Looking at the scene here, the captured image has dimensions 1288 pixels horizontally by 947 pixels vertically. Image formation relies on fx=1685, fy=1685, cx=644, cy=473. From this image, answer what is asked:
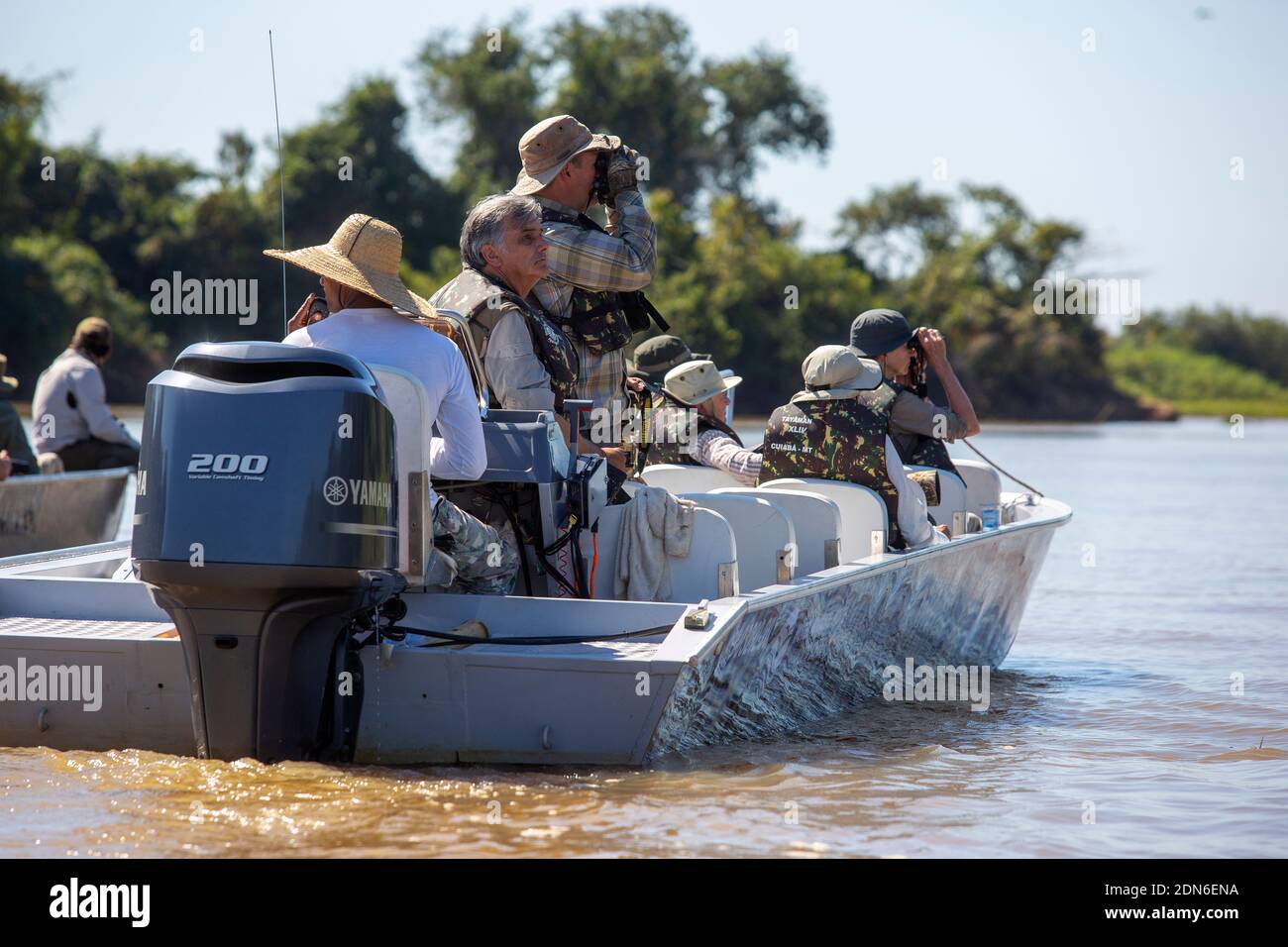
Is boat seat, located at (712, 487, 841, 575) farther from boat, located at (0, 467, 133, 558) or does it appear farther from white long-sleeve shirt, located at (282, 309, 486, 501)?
boat, located at (0, 467, 133, 558)

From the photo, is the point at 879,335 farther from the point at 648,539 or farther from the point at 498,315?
the point at 498,315

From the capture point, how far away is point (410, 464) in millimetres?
4082

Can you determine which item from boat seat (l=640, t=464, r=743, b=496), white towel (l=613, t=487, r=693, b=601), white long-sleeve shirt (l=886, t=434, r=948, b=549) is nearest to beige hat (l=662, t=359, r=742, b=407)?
boat seat (l=640, t=464, r=743, b=496)

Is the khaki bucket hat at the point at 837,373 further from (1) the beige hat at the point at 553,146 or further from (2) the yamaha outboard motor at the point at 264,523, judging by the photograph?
(2) the yamaha outboard motor at the point at 264,523

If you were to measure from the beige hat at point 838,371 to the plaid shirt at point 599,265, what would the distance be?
0.70 meters

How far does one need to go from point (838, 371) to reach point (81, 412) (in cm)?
606

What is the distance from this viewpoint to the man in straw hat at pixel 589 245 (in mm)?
5363

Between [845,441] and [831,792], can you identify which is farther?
[845,441]

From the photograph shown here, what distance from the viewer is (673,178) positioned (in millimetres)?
54094

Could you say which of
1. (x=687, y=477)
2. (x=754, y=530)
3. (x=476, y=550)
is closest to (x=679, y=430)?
(x=687, y=477)

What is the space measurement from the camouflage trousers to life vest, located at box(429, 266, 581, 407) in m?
0.52

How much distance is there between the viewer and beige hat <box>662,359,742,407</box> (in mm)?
6434
